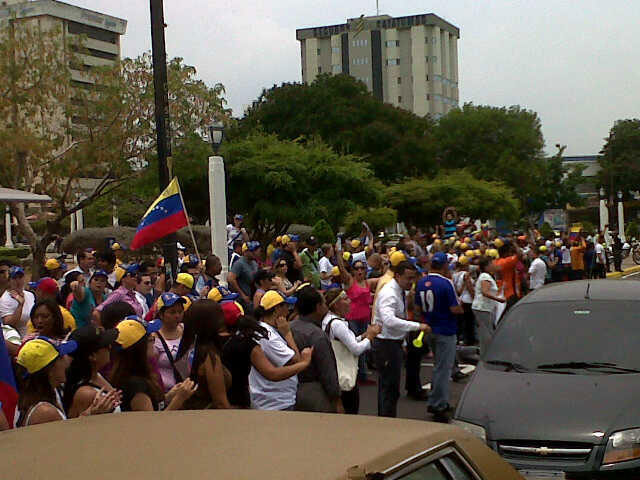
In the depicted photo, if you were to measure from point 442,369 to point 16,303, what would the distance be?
15.0ft

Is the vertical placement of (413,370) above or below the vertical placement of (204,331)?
below

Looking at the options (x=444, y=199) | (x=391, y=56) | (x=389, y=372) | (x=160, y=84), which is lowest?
(x=389, y=372)

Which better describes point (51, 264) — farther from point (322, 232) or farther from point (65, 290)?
point (322, 232)

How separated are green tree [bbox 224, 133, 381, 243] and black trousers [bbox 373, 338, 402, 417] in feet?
65.9

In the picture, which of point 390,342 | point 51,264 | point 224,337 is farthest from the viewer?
point 51,264

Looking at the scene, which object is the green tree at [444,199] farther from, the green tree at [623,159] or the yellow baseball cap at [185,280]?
the green tree at [623,159]

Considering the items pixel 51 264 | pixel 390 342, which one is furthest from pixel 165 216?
pixel 390 342

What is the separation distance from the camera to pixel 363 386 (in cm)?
1257

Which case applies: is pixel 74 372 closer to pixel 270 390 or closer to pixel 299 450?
Result: pixel 270 390

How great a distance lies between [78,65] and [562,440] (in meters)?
20.9

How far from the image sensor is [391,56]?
124 m

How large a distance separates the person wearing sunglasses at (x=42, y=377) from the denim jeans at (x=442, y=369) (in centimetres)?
553

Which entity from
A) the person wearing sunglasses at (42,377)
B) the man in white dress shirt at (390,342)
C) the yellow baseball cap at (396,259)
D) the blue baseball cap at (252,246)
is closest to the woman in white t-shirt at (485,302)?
the yellow baseball cap at (396,259)

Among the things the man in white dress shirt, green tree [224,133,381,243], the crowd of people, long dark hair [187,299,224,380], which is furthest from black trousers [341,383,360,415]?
green tree [224,133,381,243]
